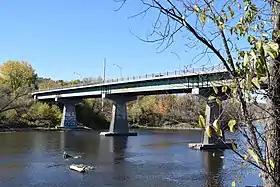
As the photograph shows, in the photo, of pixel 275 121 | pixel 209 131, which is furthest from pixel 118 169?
pixel 209 131

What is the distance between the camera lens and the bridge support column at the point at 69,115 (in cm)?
9725

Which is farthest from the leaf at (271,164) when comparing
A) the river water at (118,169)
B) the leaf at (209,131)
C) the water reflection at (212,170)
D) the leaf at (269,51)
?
the water reflection at (212,170)

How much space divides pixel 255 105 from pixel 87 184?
23520 mm

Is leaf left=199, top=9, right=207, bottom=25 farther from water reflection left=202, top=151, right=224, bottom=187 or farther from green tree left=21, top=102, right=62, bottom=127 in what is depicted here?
green tree left=21, top=102, right=62, bottom=127

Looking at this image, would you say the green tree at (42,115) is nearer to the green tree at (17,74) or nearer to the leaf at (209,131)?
the green tree at (17,74)

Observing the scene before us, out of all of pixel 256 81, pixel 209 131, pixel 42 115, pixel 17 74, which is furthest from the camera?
pixel 17 74

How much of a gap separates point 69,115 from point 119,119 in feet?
82.4

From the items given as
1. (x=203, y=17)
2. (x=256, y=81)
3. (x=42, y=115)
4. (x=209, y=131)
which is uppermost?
(x=42, y=115)

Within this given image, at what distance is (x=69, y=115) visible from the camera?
99.4m

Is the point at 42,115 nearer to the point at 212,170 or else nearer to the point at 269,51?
the point at 212,170

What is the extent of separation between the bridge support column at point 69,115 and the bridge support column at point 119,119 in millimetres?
21088

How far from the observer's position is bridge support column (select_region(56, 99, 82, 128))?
97.2 meters

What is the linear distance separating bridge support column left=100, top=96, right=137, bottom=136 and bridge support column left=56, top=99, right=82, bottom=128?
830 inches

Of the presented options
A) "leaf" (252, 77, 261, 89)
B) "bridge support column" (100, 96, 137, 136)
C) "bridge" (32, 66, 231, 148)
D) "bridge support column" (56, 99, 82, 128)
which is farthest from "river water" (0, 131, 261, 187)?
"bridge support column" (56, 99, 82, 128)
